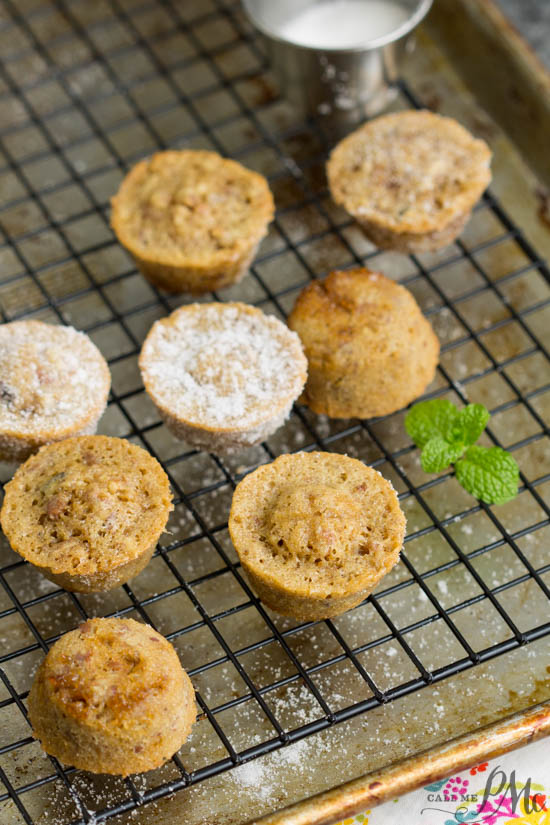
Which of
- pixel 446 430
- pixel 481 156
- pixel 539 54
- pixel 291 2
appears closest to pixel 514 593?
pixel 446 430

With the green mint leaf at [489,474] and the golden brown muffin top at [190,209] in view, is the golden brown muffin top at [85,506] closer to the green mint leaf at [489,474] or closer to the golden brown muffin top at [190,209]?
the golden brown muffin top at [190,209]

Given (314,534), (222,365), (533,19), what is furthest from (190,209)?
(533,19)

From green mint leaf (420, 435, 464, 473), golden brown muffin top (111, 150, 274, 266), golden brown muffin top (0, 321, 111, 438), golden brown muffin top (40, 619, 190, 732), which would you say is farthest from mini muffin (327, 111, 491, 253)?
golden brown muffin top (40, 619, 190, 732)

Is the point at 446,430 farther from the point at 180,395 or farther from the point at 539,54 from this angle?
the point at 539,54

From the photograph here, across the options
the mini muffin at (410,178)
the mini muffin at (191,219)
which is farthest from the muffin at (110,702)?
the mini muffin at (410,178)

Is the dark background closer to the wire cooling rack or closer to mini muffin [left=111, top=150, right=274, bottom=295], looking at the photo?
the wire cooling rack

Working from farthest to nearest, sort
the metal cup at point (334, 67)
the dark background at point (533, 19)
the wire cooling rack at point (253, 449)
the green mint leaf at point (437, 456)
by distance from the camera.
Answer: the dark background at point (533, 19) < the metal cup at point (334, 67) < the green mint leaf at point (437, 456) < the wire cooling rack at point (253, 449)
